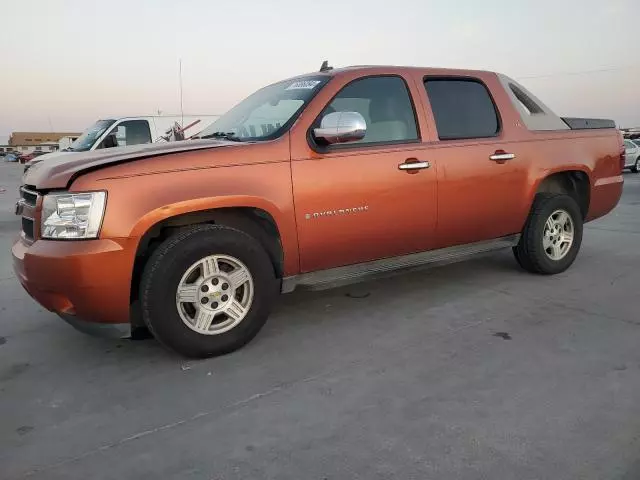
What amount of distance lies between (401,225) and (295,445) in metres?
2.04

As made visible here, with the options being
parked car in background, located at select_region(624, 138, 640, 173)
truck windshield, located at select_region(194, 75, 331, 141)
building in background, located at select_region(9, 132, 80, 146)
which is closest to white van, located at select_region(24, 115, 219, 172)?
truck windshield, located at select_region(194, 75, 331, 141)

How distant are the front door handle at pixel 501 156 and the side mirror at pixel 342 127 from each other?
149 cm

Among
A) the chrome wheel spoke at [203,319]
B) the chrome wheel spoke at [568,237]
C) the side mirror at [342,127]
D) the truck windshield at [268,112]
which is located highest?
the truck windshield at [268,112]

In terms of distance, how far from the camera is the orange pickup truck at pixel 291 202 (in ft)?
10.2

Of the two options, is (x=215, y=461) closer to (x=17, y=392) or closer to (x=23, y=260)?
(x=17, y=392)

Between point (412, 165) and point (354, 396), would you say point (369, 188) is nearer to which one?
point (412, 165)

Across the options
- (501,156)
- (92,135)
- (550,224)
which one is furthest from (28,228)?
(92,135)

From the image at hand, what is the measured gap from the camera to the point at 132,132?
1176 cm

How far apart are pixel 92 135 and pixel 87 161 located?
886 centimetres

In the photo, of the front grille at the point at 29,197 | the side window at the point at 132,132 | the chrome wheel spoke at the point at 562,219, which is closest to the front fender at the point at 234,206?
the front grille at the point at 29,197

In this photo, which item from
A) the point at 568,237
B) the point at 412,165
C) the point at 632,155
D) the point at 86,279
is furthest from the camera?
the point at 632,155

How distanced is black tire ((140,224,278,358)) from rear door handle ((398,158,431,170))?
1232 mm

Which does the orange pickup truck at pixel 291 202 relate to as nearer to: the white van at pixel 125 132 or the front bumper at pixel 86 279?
the front bumper at pixel 86 279

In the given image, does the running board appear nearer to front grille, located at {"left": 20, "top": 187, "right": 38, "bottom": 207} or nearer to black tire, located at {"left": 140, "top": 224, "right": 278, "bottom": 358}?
black tire, located at {"left": 140, "top": 224, "right": 278, "bottom": 358}
